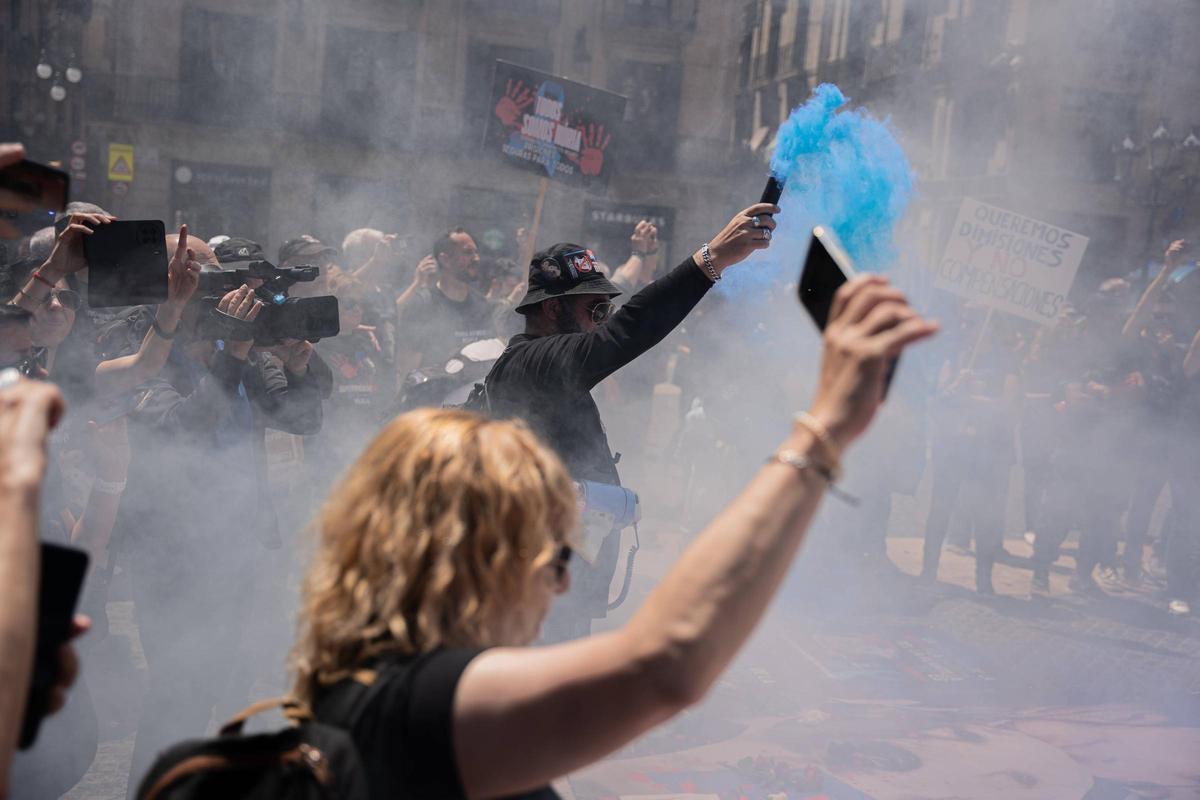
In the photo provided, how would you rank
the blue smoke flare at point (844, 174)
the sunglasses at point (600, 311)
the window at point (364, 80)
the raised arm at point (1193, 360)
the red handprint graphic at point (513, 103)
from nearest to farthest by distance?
the blue smoke flare at point (844, 174), the sunglasses at point (600, 311), the raised arm at point (1193, 360), the red handprint graphic at point (513, 103), the window at point (364, 80)

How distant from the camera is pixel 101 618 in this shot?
13.1 ft

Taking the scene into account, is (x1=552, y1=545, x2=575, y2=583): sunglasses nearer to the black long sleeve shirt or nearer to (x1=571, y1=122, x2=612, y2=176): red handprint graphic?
the black long sleeve shirt

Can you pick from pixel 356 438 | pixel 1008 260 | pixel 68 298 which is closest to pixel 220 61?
pixel 1008 260

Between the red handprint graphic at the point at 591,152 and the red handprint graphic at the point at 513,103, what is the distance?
0.42m

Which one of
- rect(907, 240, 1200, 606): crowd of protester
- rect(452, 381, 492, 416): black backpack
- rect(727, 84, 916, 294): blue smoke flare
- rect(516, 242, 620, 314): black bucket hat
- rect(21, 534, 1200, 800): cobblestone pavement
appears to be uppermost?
rect(727, 84, 916, 294): blue smoke flare

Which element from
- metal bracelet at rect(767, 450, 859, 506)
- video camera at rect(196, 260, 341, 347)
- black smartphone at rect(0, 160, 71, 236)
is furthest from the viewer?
video camera at rect(196, 260, 341, 347)

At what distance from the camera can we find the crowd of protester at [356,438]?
1.38m

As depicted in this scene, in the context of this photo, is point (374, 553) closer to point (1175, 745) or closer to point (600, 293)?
point (600, 293)

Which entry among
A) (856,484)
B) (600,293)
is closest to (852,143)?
(600,293)

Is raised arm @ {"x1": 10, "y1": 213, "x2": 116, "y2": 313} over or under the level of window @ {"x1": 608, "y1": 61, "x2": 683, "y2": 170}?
under

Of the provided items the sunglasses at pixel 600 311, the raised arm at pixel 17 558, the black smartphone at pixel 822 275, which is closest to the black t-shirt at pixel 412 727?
the raised arm at pixel 17 558

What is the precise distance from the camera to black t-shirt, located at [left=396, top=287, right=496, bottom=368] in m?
6.23

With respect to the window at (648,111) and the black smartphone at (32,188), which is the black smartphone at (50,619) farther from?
the window at (648,111)

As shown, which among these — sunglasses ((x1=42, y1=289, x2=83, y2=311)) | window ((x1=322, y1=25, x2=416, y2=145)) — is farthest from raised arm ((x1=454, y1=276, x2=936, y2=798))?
window ((x1=322, y1=25, x2=416, y2=145))
